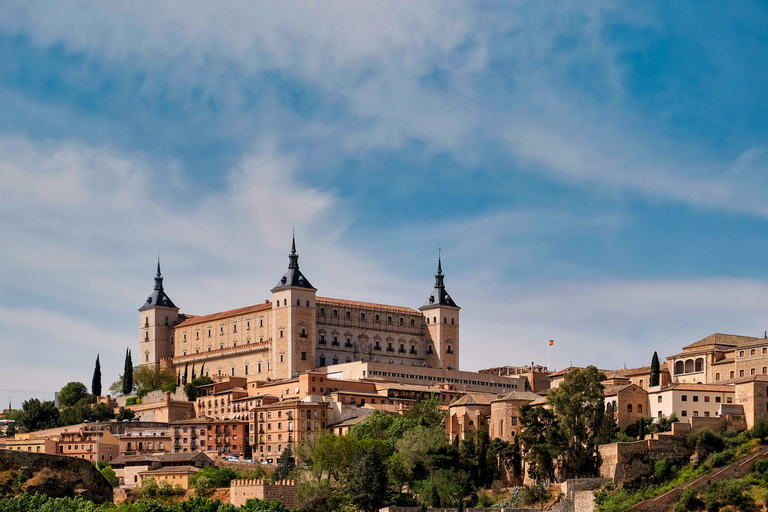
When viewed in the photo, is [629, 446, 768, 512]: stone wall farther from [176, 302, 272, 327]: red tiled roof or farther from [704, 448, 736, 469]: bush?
[176, 302, 272, 327]: red tiled roof

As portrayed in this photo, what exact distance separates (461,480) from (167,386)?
43.7m

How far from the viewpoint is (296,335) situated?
111m

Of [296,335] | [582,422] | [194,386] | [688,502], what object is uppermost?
[296,335]

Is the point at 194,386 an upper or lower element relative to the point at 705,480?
upper

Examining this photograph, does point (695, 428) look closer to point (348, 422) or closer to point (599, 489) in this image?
point (599, 489)

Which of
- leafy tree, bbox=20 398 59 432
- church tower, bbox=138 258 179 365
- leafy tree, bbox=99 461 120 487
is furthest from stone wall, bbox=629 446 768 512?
church tower, bbox=138 258 179 365

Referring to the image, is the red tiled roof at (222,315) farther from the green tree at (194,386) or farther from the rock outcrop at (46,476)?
the rock outcrop at (46,476)

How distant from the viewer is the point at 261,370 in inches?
4449

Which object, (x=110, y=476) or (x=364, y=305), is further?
(x=364, y=305)

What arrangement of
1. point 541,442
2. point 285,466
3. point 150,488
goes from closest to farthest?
point 541,442, point 150,488, point 285,466

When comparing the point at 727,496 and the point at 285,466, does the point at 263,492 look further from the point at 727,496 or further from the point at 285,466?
the point at 727,496

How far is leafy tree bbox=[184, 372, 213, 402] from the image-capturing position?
109 m

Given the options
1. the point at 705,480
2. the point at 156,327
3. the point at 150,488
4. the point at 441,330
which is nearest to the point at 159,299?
the point at 156,327

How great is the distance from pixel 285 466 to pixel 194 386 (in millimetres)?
27429
